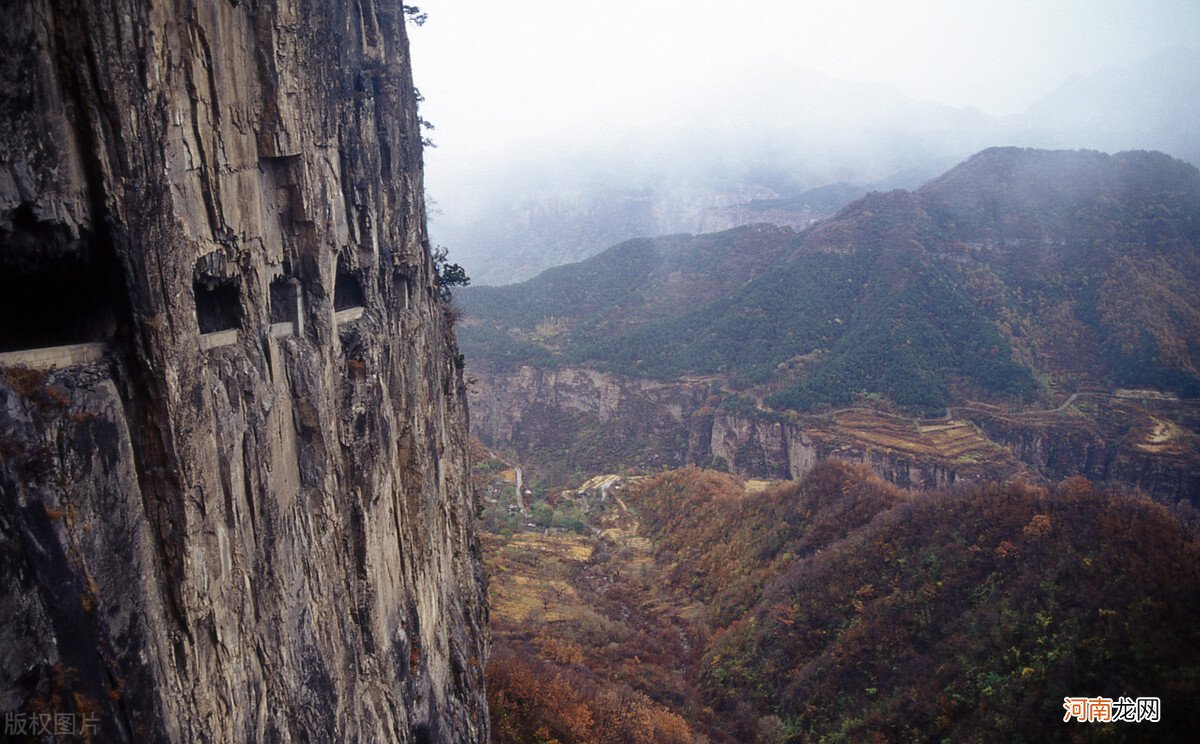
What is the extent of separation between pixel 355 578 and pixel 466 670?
27.9ft

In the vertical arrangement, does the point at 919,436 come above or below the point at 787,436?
above

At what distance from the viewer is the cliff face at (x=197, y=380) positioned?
6.01 metres

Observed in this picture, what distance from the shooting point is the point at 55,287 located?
6926mm

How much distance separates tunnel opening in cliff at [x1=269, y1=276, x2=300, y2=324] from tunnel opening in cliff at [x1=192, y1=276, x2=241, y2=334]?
4.26 ft

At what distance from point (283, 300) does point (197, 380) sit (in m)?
3.62

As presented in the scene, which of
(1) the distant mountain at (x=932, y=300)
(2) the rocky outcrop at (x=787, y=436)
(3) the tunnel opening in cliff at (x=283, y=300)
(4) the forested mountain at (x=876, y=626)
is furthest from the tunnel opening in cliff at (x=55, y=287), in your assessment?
(1) the distant mountain at (x=932, y=300)

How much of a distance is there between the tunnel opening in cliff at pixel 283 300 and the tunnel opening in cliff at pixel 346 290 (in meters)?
2.33

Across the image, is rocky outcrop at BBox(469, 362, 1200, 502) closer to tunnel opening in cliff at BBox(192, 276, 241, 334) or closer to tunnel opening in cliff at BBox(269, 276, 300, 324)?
tunnel opening in cliff at BBox(269, 276, 300, 324)

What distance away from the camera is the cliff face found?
601 centimetres

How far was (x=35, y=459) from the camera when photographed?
231 inches

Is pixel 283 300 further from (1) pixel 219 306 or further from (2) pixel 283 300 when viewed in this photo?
(1) pixel 219 306

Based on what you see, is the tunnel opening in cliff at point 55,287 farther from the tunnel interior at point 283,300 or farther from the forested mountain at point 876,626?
the forested mountain at point 876,626

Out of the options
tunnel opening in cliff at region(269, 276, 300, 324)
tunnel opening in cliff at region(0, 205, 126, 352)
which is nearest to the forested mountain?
tunnel opening in cliff at region(269, 276, 300, 324)

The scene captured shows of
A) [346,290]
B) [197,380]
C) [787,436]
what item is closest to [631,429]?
[787,436]
